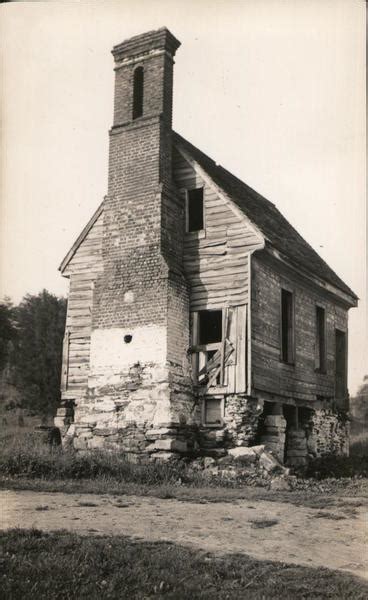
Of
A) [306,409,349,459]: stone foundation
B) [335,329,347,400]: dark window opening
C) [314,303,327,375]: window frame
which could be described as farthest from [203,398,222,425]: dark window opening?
[335,329,347,400]: dark window opening

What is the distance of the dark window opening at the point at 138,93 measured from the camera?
18.2m

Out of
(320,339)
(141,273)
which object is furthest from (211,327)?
(141,273)

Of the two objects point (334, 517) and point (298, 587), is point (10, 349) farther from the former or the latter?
point (298, 587)

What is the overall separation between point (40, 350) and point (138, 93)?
17.9 metres

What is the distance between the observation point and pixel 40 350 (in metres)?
33.6

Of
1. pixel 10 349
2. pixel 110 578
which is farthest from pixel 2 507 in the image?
pixel 10 349

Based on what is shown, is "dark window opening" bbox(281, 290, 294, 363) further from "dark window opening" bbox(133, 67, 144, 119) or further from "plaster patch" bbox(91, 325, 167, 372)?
"dark window opening" bbox(133, 67, 144, 119)

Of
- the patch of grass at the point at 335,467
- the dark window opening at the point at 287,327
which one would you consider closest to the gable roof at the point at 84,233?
the dark window opening at the point at 287,327

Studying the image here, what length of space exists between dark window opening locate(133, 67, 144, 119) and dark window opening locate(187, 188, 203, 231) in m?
2.41

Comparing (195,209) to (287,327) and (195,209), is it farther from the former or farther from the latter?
(287,327)

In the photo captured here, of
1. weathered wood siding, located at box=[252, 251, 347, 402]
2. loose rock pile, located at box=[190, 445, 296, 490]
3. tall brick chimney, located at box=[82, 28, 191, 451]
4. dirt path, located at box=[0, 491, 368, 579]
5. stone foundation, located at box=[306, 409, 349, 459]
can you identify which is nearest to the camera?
dirt path, located at box=[0, 491, 368, 579]

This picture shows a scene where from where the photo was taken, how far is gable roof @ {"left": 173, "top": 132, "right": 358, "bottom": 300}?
18.5 metres

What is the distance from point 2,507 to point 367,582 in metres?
5.02

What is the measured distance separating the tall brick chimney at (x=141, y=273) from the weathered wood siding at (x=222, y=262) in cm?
45
